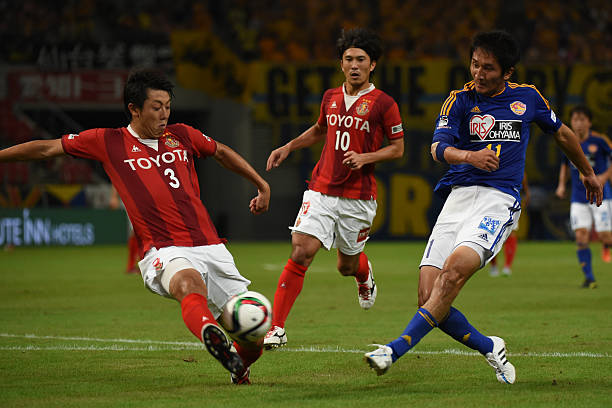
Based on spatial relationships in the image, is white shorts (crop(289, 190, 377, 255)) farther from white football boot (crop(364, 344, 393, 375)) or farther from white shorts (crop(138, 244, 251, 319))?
white football boot (crop(364, 344, 393, 375))

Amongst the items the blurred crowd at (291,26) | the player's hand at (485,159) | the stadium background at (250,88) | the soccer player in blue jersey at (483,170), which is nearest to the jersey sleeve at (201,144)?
the soccer player in blue jersey at (483,170)

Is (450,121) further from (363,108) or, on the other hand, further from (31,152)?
(31,152)

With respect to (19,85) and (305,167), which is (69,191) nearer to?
(19,85)

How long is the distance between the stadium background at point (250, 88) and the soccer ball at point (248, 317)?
771 inches

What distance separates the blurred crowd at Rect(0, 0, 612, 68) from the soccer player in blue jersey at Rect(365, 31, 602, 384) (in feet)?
69.4

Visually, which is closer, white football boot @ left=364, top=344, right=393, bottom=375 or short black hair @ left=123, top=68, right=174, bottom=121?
white football boot @ left=364, top=344, right=393, bottom=375

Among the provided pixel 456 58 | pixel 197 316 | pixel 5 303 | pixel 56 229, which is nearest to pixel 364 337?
pixel 197 316

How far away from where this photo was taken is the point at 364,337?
796 centimetres

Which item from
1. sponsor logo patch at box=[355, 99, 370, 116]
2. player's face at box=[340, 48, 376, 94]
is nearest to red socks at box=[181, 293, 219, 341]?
sponsor logo patch at box=[355, 99, 370, 116]

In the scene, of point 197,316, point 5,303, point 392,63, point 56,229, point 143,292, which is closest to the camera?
point 197,316

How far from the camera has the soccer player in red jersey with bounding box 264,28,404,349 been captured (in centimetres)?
768

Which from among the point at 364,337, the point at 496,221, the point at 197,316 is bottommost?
the point at 364,337

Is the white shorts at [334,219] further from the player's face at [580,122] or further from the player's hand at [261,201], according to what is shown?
the player's face at [580,122]

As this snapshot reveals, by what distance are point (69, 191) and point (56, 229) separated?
3.83 feet
